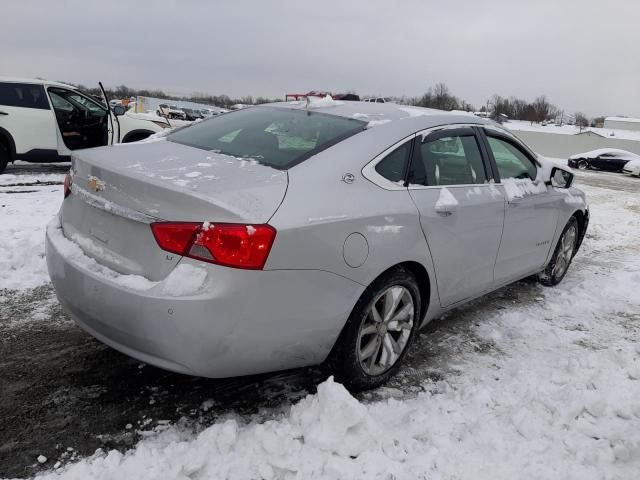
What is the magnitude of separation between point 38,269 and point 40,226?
4.50 ft

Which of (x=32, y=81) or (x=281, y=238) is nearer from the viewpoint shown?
(x=281, y=238)

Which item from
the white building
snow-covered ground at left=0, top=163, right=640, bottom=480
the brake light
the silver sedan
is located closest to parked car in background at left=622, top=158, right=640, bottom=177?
snow-covered ground at left=0, top=163, right=640, bottom=480

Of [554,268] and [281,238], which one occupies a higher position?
[281,238]

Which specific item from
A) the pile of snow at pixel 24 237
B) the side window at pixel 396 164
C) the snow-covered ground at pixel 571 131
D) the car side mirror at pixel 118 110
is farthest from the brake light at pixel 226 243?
the snow-covered ground at pixel 571 131

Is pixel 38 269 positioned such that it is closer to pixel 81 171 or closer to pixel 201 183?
pixel 81 171

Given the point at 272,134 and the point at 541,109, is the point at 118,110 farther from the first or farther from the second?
the point at 541,109

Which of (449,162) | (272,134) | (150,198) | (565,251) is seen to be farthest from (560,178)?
(150,198)

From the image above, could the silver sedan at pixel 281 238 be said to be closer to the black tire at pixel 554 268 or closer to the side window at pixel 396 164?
the side window at pixel 396 164

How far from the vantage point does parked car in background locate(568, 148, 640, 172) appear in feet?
83.6

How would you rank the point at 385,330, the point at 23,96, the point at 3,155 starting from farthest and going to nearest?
1. the point at 23,96
2. the point at 3,155
3. the point at 385,330

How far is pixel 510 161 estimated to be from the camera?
436 cm

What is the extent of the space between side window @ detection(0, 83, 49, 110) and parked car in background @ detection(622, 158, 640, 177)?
914 inches

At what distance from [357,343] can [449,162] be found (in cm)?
142

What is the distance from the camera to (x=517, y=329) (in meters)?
4.29
